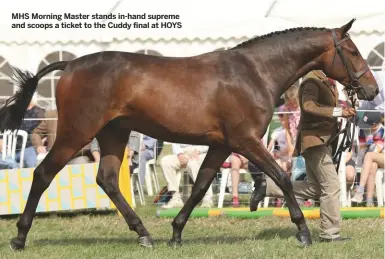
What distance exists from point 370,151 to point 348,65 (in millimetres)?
3565

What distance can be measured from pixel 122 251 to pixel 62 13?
6582 millimetres

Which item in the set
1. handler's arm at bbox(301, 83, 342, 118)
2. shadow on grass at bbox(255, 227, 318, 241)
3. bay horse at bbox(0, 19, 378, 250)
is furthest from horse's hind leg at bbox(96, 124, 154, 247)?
handler's arm at bbox(301, 83, 342, 118)

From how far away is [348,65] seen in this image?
286 inches

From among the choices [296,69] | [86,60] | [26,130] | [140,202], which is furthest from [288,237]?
[26,130]

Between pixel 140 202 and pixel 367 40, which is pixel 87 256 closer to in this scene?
pixel 140 202

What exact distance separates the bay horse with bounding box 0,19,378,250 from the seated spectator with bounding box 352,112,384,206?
3291 mm

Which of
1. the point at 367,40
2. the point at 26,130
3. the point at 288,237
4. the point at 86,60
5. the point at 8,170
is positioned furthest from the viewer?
the point at 367,40

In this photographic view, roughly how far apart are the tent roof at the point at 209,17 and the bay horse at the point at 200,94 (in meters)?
4.93

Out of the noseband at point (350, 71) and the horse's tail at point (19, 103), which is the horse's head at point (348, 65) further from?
the horse's tail at point (19, 103)

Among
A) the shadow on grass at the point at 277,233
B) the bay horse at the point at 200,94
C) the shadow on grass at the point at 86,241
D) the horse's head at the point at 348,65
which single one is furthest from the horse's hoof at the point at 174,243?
the horse's head at the point at 348,65

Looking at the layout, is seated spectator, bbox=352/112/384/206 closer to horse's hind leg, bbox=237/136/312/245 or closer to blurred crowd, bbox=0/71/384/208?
blurred crowd, bbox=0/71/384/208

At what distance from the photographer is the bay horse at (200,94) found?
23.2 feet

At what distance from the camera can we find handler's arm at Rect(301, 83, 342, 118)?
716cm

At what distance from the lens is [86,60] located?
7.30 m
